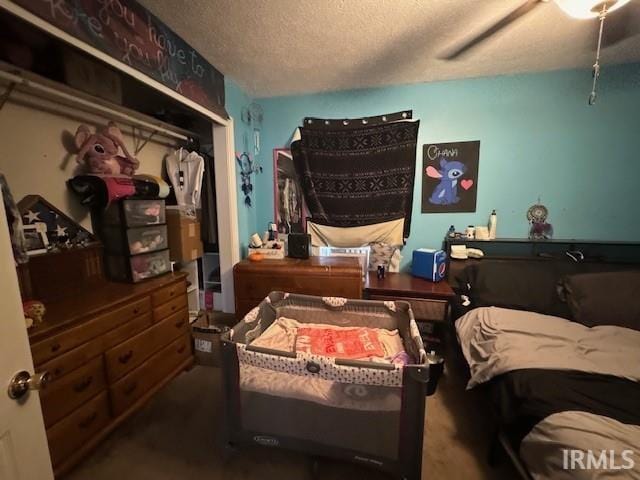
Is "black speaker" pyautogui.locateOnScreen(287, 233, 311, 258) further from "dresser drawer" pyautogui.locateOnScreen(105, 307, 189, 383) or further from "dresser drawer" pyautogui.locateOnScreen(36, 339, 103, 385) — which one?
"dresser drawer" pyautogui.locateOnScreen(36, 339, 103, 385)

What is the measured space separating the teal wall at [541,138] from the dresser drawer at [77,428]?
2.67 m

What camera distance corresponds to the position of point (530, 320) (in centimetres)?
170

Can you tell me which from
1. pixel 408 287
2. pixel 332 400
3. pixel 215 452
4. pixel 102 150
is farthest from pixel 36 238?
pixel 408 287

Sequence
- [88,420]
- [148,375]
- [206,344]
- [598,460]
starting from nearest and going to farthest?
[598,460] < [88,420] < [148,375] < [206,344]

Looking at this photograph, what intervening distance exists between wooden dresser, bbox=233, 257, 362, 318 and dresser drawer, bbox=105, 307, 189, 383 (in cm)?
47

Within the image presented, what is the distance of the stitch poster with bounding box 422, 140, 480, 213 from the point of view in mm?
2412

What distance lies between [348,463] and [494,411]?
0.79 m

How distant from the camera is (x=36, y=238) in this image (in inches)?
57.4

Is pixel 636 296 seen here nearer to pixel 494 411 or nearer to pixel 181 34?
pixel 494 411

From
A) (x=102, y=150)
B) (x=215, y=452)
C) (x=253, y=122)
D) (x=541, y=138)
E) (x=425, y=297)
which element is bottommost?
(x=215, y=452)

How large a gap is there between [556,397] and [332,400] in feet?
3.08

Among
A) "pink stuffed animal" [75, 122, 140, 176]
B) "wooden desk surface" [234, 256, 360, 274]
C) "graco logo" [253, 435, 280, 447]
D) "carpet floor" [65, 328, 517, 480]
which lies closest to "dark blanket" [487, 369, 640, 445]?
"carpet floor" [65, 328, 517, 480]

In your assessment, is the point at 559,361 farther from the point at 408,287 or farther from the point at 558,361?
the point at 408,287

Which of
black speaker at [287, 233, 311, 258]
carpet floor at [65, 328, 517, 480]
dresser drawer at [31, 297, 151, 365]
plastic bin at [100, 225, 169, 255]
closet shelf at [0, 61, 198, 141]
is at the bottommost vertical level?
carpet floor at [65, 328, 517, 480]
